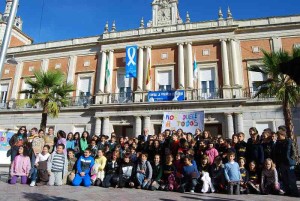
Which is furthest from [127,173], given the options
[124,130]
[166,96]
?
[124,130]

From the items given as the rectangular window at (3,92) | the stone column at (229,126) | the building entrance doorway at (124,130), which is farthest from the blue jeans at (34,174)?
the rectangular window at (3,92)

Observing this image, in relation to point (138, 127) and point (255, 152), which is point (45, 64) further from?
point (255, 152)

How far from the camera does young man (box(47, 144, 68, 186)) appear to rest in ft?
23.4

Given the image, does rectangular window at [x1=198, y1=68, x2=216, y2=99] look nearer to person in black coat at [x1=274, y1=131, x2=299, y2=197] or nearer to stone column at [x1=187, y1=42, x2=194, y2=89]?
stone column at [x1=187, y1=42, x2=194, y2=89]

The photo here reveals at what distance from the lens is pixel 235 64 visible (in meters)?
16.6

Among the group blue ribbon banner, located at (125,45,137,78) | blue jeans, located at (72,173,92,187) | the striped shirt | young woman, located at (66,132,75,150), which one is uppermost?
blue ribbon banner, located at (125,45,137,78)

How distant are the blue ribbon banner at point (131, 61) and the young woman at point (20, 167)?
10.7 metres

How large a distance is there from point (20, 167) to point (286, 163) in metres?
7.37

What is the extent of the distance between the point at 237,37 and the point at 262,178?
43.1 ft

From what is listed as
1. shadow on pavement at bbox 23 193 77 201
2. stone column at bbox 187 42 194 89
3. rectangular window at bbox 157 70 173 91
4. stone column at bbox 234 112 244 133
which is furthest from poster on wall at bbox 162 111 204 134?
shadow on pavement at bbox 23 193 77 201

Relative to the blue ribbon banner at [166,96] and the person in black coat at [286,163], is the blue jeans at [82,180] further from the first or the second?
the blue ribbon banner at [166,96]

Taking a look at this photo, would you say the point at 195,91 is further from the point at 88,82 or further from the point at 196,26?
the point at 88,82

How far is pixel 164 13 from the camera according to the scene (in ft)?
65.1

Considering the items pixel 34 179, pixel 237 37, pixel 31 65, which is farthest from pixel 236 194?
pixel 31 65
